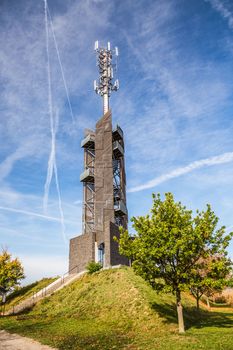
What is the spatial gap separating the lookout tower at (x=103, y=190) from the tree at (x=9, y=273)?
796 cm

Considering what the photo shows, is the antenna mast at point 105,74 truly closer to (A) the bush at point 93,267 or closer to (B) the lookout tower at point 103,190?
(B) the lookout tower at point 103,190

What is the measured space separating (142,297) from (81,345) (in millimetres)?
11675

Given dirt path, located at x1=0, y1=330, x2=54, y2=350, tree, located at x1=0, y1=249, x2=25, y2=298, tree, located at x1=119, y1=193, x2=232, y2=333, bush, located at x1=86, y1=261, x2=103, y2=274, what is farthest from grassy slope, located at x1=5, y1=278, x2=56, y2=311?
tree, located at x1=119, y1=193, x2=232, y2=333

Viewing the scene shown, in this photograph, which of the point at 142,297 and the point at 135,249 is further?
the point at 142,297

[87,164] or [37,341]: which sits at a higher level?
[87,164]

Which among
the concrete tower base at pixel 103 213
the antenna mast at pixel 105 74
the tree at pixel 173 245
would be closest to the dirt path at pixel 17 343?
the tree at pixel 173 245

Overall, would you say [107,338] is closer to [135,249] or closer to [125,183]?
[135,249]

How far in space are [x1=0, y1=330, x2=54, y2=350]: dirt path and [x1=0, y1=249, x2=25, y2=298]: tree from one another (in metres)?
21.9

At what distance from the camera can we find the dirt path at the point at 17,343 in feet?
52.2

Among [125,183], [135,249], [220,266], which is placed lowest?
[220,266]

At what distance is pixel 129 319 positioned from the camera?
2334cm

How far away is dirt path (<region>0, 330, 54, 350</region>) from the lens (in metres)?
15.9

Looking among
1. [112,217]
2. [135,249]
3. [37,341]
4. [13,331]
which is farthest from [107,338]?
[112,217]

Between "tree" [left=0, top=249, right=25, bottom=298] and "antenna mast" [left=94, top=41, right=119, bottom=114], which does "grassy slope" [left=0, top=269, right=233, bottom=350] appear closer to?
"tree" [left=0, top=249, right=25, bottom=298]
